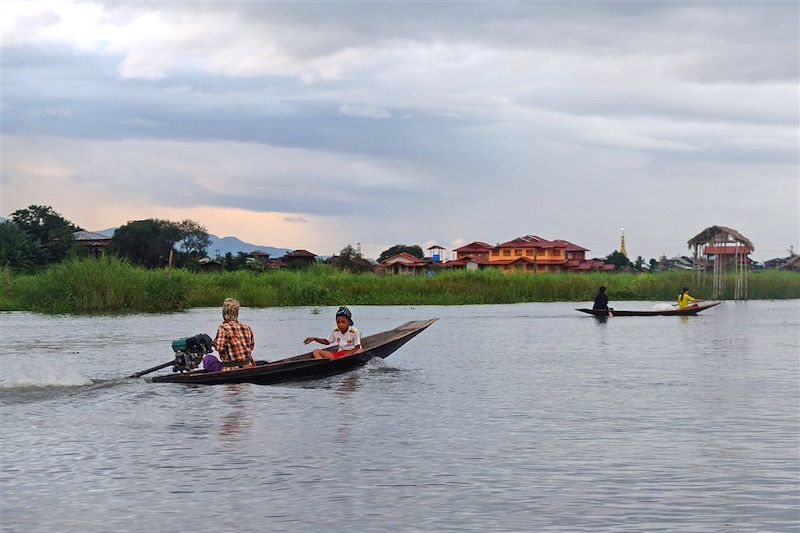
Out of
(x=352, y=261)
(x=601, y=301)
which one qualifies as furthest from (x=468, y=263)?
(x=601, y=301)

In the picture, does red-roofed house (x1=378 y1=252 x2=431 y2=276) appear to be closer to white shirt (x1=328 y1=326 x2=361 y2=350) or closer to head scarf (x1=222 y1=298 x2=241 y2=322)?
white shirt (x1=328 y1=326 x2=361 y2=350)

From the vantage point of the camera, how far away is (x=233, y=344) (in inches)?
557

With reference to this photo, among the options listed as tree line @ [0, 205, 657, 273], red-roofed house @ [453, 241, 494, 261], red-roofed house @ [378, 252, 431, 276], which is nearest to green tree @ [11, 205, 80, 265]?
tree line @ [0, 205, 657, 273]

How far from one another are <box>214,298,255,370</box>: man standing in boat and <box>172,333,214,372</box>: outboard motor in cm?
18

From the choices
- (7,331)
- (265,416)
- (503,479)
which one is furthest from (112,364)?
(503,479)

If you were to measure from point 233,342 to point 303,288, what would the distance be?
105 feet

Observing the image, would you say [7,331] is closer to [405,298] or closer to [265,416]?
[265,416]

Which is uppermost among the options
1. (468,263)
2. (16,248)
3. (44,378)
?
(468,263)

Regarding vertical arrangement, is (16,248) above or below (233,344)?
above

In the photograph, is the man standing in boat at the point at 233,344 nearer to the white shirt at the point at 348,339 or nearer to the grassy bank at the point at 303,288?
the white shirt at the point at 348,339

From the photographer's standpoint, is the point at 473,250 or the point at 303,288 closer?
the point at 303,288

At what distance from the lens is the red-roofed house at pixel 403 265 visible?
3757 inches

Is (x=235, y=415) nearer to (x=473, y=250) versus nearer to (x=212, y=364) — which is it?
(x=212, y=364)

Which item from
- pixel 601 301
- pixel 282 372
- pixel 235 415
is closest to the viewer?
pixel 235 415
